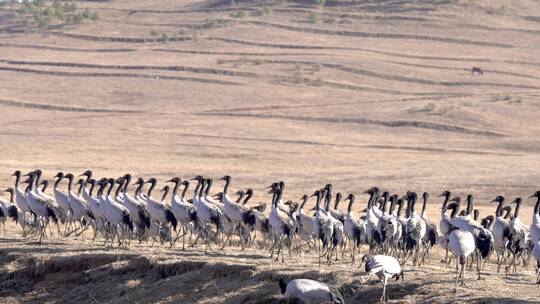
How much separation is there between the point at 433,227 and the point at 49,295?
7020 mm

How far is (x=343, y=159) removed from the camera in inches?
1989

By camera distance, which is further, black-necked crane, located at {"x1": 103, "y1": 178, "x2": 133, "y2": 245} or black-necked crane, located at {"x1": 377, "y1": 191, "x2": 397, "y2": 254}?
black-necked crane, located at {"x1": 103, "y1": 178, "x2": 133, "y2": 245}

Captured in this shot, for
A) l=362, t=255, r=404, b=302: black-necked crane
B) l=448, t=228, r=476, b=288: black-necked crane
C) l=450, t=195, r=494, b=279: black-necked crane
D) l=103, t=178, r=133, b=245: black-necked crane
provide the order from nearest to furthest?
l=362, t=255, r=404, b=302: black-necked crane
l=448, t=228, r=476, b=288: black-necked crane
l=450, t=195, r=494, b=279: black-necked crane
l=103, t=178, r=133, b=245: black-necked crane

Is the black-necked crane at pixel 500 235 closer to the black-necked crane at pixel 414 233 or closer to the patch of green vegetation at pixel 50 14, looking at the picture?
the black-necked crane at pixel 414 233

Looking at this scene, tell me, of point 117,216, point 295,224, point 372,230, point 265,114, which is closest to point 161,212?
point 117,216

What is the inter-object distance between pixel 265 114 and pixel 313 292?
156 ft

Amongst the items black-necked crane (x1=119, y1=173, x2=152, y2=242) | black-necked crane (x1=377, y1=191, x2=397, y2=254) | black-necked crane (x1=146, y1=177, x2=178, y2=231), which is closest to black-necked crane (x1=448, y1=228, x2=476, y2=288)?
black-necked crane (x1=377, y1=191, x2=397, y2=254)

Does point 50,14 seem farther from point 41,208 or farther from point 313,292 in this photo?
point 313,292

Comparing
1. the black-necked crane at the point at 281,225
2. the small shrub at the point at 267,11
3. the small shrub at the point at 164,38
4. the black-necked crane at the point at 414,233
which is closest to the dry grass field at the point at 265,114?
the small shrub at the point at 267,11

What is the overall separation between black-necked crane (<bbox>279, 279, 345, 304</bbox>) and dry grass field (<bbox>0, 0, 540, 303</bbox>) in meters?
1.30

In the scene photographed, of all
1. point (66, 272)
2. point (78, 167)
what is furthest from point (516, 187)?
point (66, 272)

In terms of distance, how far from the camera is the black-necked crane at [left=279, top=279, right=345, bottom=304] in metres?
16.2

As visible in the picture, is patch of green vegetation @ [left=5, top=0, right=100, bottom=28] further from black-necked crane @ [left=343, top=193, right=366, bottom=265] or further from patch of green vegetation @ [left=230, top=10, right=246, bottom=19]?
black-necked crane @ [left=343, top=193, right=366, bottom=265]

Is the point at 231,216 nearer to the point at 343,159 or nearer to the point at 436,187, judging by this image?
the point at 436,187
